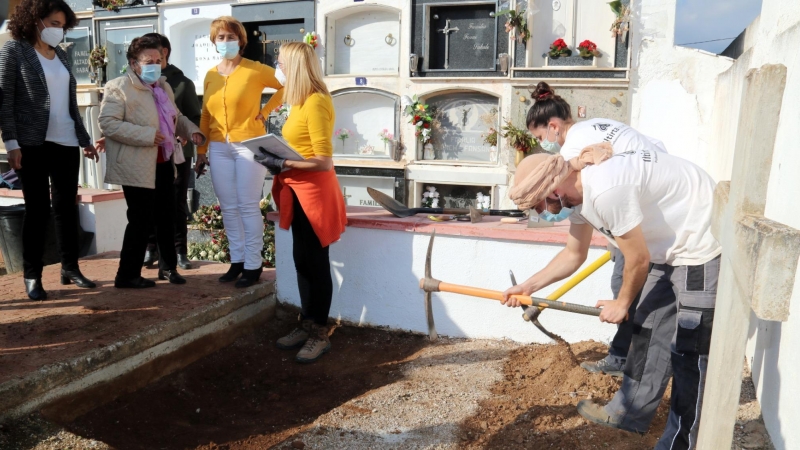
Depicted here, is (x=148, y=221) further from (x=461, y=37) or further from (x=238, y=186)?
(x=461, y=37)

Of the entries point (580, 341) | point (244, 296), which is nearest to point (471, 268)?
point (580, 341)

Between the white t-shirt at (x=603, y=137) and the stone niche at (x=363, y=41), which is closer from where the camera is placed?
the white t-shirt at (x=603, y=137)

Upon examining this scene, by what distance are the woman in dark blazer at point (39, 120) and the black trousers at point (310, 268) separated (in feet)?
4.52

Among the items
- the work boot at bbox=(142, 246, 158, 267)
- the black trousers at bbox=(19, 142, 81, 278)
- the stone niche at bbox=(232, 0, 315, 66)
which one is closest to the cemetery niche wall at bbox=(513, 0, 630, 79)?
the stone niche at bbox=(232, 0, 315, 66)

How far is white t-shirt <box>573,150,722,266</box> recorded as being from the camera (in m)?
2.09

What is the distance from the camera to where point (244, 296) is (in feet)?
13.4

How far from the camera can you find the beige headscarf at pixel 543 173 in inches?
84.0

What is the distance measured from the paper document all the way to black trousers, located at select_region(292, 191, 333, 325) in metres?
0.27

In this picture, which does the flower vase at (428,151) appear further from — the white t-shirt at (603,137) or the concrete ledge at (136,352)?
the white t-shirt at (603,137)

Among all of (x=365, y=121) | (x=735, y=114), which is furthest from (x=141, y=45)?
(x=365, y=121)

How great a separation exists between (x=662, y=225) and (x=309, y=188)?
200cm

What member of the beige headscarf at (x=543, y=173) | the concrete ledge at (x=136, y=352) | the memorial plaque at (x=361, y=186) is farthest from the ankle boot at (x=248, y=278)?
the memorial plaque at (x=361, y=186)

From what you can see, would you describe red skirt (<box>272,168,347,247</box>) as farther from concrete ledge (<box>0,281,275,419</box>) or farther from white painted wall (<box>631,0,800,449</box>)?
white painted wall (<box>631,0,800,449</box>)

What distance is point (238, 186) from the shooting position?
404 centimetres
